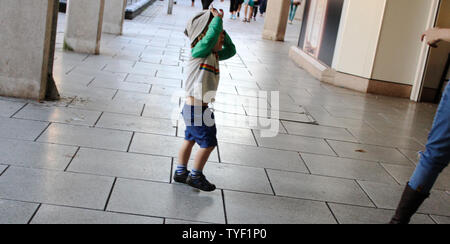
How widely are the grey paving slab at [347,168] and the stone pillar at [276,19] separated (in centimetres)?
1234

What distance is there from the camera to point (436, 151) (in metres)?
3.30

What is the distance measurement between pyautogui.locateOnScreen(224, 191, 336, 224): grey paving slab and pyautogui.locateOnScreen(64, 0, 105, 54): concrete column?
6.30 meters

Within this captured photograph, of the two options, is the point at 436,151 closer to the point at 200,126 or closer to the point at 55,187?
the point at 200,126

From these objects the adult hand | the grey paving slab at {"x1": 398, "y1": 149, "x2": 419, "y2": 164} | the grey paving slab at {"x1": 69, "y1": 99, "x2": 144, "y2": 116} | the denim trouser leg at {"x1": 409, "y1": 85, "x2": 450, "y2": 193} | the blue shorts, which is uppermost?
the adult hand

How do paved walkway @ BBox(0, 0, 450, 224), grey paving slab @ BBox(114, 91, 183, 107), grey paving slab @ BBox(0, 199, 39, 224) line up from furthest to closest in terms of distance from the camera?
grey paving slab @ BBox(114, 91, 183, 107), paved walkway @ BBox(0, 0, 450, 224), grey paving slab @ BBox(0, 199, 39, 224)

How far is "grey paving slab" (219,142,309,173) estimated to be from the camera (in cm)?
495

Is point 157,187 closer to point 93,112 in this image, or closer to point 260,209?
point 260,209

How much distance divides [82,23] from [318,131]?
17.2 ft

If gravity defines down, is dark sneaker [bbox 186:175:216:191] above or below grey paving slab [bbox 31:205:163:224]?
above

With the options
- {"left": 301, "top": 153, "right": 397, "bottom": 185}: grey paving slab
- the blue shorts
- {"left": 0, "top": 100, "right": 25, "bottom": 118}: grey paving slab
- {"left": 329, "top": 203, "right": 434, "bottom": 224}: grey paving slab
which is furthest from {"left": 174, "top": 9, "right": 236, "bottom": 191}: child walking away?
{"left": 0, "top": 100, "right": 25, "bottom": 118}: grey paving slab

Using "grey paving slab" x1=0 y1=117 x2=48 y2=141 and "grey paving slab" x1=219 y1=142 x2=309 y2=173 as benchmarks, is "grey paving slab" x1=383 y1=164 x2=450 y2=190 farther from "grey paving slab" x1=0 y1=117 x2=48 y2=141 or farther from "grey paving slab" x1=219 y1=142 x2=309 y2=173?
"grey paving slab" x1=0 y1=117 x2=48 y2=141

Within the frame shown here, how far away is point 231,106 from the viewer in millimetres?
7184
